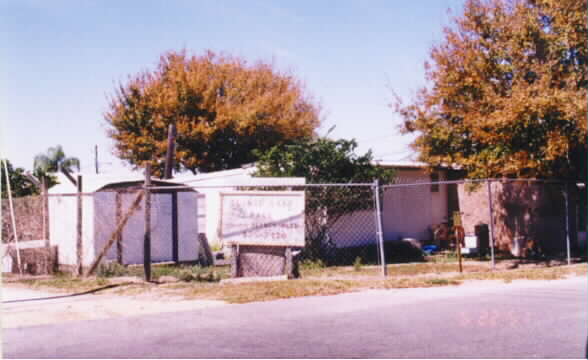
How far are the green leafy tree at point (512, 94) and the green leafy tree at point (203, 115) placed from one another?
19169mm

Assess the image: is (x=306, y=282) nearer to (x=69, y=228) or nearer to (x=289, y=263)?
(x=289, y=263)

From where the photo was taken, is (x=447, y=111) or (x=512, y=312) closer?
(x=512, y=312)

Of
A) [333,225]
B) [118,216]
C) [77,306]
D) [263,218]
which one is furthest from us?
[333,225]

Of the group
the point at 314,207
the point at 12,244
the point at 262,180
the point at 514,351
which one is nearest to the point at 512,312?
the point at 514,351

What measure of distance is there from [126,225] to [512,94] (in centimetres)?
1016

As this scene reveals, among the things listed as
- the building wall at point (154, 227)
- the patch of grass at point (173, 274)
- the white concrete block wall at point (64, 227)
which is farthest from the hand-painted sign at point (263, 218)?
the white concrete block wall at point (64, 227)

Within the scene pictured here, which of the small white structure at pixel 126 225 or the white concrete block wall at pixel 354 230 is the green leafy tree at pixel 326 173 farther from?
the small white structure at pixel 126 225

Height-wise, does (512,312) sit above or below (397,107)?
below

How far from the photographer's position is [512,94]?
1402 centimetres

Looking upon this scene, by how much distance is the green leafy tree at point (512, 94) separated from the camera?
13719 mm

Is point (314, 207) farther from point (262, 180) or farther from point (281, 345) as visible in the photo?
point (281, 345)

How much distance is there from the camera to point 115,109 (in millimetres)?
36219

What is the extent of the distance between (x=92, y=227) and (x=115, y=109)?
21022 mm

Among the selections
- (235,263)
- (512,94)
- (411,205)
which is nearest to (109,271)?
(235,263)
